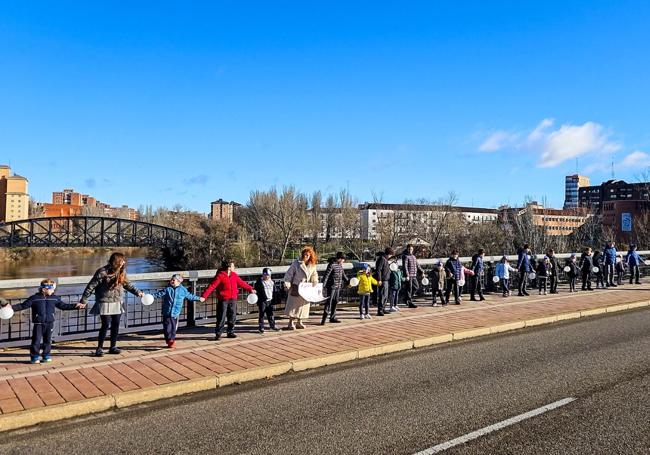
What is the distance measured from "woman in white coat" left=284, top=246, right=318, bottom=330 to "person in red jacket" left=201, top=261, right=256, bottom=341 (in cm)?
114

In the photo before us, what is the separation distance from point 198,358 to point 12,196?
147m

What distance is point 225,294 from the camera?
941cm

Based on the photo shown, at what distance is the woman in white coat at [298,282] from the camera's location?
1044 cm

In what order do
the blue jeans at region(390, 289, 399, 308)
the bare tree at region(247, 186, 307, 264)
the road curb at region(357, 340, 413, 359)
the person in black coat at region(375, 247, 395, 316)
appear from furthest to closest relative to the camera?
the bare tree at region(247, 186, 307, 264) < the blue jeans at region(390, 289, 399, 308) < the person in black coat at region(375, 247, 395, 316) < the road curb at region(357, 340, 413, 359)

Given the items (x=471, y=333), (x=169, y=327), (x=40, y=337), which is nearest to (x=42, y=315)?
(x=40, y=337)

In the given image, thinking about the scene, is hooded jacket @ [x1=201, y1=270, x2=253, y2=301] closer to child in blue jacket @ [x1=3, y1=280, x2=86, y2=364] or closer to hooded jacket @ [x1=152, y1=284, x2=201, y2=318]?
hooded jacket @ [x1=152, y1=284, x2=201, y2=318]

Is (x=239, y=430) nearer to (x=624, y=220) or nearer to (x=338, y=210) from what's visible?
(x=338, y=210)

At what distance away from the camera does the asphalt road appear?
4832mm

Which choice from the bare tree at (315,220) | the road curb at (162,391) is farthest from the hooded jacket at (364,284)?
the bare tree at (315,220)

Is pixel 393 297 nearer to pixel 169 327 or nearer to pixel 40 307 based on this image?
pixel 169 327

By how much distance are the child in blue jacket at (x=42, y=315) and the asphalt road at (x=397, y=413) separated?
7.63ft

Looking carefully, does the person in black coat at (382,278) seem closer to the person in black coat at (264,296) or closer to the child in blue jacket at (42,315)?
the person in black coat at (264,296)

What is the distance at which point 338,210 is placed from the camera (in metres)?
88.0

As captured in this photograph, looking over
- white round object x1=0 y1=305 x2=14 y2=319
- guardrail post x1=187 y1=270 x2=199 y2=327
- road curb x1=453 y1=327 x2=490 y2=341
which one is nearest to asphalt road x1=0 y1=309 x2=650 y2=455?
road curb x1=453 y1=327 x2=490 y2=341
